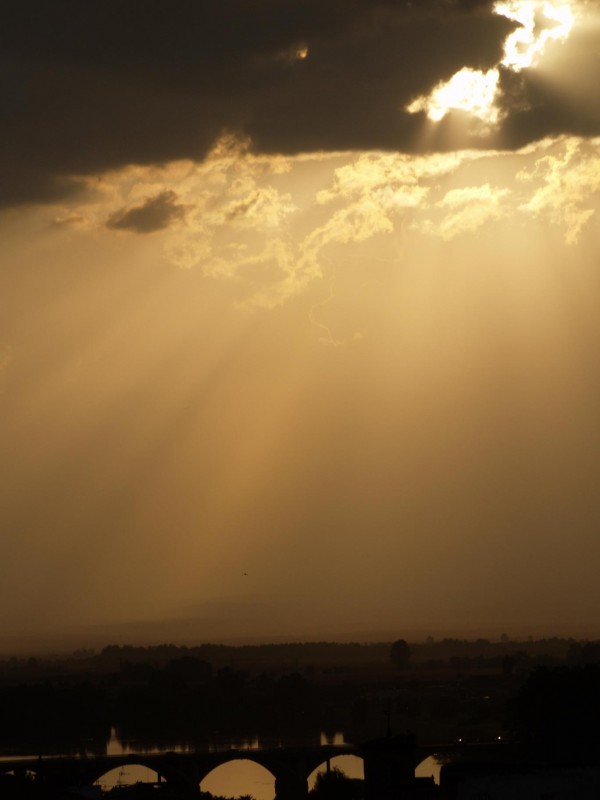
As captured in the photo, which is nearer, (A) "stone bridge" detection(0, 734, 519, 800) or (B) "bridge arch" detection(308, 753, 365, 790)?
(A) "stone bridge" detection(0, 734, 519, 800)

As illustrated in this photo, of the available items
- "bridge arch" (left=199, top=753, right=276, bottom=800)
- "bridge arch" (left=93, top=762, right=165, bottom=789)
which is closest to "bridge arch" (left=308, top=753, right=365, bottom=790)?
"bridge arch" (left=199, top=753, right=276, bottom=800)

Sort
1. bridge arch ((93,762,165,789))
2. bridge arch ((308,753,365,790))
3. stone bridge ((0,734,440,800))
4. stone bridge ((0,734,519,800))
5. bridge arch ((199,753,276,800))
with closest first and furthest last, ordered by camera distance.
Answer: stone bridge ((0,734,519,800)), stone bridge ((0,734,440,800)), bridge arch ((308,753,365,790)), bridge arch ((199,753,276,800)), bridge arch ((93,762,165,789))

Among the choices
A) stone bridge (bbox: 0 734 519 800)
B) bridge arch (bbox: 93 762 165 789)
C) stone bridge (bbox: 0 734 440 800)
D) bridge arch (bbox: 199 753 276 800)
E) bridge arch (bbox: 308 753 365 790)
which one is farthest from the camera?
bridge arch (bbox: 93 762 165 789)

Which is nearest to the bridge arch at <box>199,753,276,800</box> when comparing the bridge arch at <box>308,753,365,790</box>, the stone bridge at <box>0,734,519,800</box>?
the stone bridge at <box>0,734,519,800</box>

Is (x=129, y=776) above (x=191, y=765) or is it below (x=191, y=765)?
above

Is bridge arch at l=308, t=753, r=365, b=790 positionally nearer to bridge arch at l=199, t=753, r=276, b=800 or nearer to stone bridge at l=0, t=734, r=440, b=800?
stone bridge at l=0, t=734, r=440, b=800

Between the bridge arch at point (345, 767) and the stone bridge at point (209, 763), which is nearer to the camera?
the stone bridge at point (209, 763)

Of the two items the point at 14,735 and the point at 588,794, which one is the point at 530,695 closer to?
the point at 588,794

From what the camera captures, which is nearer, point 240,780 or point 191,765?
point 191,765

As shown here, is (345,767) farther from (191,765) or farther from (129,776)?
(129,776)

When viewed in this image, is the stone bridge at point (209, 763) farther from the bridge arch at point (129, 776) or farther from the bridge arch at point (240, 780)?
the bridge arch at point (129, 776)

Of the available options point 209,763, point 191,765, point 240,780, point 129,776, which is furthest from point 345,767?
point 129,776

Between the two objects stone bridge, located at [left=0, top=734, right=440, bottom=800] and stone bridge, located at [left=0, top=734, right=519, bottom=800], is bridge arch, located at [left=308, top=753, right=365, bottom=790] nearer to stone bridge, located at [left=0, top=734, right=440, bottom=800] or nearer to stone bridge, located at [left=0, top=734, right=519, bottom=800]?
stone bridge, located at [left=0, top=734, right=440, bottom=800]

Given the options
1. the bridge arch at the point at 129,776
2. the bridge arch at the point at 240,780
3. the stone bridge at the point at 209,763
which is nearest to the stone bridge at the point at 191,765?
the stone bridge at the point at 209,763
